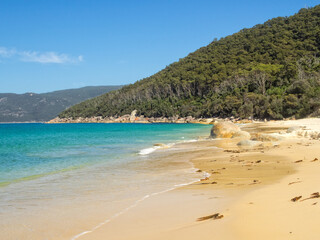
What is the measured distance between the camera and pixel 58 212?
588 cm

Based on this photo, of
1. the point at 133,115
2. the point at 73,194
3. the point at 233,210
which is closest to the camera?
the point at 233,210

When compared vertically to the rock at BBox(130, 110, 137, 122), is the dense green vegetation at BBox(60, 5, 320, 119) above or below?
above

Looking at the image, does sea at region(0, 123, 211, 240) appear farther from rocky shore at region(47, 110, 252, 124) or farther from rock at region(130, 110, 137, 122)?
rock at region(130, 110, 137, 122)

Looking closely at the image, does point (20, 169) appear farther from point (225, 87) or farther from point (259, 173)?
point (225, 87)

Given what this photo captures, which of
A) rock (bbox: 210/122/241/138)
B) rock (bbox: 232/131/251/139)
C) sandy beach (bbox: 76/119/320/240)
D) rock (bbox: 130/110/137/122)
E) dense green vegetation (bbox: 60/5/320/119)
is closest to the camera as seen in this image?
sandy beach (bbox: 76/119/320/240)

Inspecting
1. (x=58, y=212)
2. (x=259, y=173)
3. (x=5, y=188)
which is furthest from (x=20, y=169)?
(x=259, y=173)

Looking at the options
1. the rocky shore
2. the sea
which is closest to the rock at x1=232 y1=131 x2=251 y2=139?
the sea

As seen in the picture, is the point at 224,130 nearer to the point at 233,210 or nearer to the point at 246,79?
the point at 233,210

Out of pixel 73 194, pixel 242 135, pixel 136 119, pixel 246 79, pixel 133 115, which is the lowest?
pixel 242 135

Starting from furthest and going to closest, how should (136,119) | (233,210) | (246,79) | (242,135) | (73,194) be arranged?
(136,119)
(246,79)
(242,135)
(73,194)
(233,210)

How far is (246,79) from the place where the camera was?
86875 millimetres

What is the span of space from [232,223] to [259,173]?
4868 millimetres

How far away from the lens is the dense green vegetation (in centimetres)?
6300

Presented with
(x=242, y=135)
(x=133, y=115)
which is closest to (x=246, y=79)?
(x=133, y=115)
